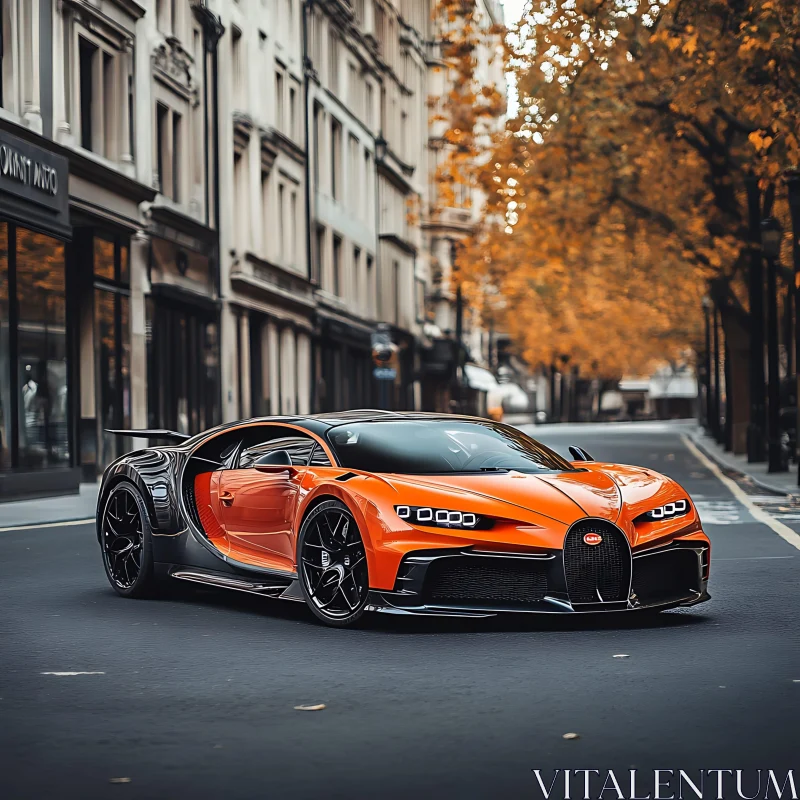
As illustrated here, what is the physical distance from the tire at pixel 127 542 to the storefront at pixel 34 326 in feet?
35.9

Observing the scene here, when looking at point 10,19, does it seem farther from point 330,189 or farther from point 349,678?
point 330,189

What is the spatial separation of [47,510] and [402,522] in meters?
12.0

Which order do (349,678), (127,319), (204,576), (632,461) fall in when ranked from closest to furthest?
(349,678) < (204,576) < (127,319) < (632,461)

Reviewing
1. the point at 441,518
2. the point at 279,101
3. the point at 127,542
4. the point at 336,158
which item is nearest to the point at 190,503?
the point at 127,542

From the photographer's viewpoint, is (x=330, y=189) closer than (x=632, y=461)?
No

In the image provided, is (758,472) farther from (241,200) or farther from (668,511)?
(668,511)

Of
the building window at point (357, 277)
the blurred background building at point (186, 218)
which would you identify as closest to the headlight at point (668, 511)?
the blurred background building at point (186, 218)

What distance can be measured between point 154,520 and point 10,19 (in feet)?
48.4

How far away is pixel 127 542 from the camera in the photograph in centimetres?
1063

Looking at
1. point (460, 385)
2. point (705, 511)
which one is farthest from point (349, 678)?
point (460, 385)

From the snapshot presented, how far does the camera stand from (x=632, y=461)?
34406mm

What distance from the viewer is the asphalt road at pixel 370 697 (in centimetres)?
550

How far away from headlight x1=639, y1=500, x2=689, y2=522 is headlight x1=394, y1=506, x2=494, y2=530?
1018 mm

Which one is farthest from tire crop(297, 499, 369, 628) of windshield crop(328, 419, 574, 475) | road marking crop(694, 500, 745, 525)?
road marking crop(694, 500, 745, 525)
